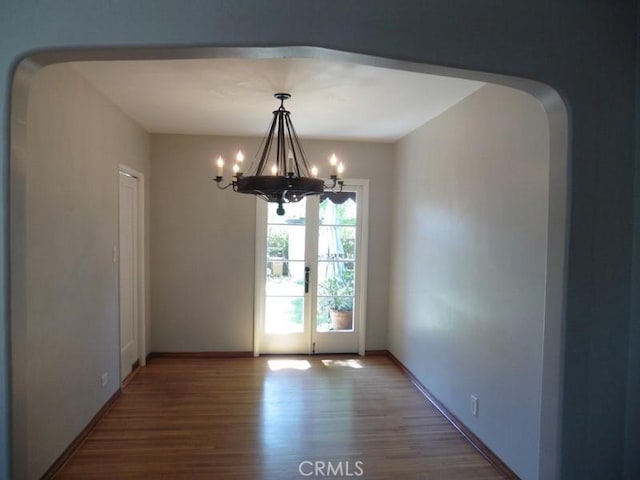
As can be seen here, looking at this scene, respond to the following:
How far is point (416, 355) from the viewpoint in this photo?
4027 mm

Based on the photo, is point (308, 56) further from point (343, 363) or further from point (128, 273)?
point (343, 363)

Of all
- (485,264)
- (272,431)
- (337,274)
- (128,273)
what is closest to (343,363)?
(337,274)

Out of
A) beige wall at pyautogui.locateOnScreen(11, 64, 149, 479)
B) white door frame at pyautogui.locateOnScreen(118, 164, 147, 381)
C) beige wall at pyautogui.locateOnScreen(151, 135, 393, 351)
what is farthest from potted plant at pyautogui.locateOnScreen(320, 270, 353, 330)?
beige wall at pyautogui.locateOnScreen(11, 64, 149, 479)

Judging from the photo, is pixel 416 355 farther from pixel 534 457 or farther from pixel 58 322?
pixel 58 322

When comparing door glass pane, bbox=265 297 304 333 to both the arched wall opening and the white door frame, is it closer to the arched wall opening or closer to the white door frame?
the white door frame

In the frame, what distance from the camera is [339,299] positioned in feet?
16.1

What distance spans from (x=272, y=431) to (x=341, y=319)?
205cm

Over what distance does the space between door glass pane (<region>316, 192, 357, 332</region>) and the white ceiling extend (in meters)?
0.99

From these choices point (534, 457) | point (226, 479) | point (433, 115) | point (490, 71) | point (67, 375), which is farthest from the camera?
point (433, 115)

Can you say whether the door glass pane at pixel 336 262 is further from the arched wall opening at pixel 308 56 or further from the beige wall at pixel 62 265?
the arched wall opening at pixel 308 56

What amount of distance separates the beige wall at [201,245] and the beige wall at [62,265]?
3.54 feet

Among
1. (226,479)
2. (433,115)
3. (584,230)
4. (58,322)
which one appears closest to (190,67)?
(58,322)

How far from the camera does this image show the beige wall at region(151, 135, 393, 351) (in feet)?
15.0

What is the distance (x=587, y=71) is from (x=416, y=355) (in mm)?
3000
